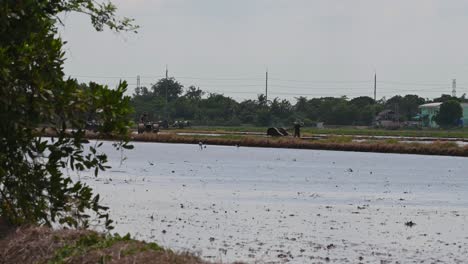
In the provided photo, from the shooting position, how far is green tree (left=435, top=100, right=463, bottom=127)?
6742 inches

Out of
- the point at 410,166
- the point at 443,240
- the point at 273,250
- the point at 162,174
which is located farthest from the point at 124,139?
the point at 410,166

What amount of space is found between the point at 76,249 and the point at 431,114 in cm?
17131

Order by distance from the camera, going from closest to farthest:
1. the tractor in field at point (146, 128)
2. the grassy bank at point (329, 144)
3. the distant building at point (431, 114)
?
the grassy bank at point (329, 144)
the tractor in field at point (146, 128)
the distant building at point (431, 114)

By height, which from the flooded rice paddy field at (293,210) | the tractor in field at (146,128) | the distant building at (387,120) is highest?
the distant building at (387,120)

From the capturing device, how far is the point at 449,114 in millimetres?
173125

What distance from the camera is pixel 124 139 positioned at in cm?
1672

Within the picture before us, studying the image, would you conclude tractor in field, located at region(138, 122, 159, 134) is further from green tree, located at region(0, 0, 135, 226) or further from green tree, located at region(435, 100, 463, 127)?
green tree, located at region(0, 0, 135, 226)

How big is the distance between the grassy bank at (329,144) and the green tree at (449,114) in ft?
266

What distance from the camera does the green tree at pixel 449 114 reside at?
562 feet

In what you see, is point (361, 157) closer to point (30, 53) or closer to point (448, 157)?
point (448, 157)

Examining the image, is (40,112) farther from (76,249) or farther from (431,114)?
(431,114)

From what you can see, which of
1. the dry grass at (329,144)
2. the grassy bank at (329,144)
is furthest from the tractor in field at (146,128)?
the grassy bank at (329,144)

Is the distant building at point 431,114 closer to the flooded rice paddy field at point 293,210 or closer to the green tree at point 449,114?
the green tree at point 449,114

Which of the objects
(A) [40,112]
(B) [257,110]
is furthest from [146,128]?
(A) [40,112]
